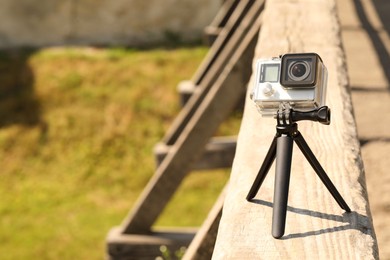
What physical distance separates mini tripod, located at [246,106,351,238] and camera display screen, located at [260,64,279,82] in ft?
0.23

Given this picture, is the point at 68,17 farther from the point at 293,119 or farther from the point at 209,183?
the point at 293,119

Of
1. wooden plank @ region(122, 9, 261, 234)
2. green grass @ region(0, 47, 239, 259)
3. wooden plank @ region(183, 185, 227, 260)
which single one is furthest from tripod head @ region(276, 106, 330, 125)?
green grass @ region(0, 47, 239, 259)

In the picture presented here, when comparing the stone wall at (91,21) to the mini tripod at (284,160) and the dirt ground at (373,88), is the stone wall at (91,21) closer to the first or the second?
the dirt ground at (373,88)

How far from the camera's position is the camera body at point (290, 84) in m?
1.78

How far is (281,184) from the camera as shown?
1786 mm

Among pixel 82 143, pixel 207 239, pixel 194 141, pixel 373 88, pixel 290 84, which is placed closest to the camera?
pixel 290 84

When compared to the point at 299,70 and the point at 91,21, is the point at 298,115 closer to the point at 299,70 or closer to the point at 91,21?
the point at 299,70

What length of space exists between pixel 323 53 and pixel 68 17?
459 inches

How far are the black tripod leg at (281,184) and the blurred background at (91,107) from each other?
11.4ft

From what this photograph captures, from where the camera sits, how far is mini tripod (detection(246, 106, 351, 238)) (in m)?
1.75

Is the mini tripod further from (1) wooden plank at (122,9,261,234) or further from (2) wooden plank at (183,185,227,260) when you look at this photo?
(1) wooden plank at (122,9,261,234)

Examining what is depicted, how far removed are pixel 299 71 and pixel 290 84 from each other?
4 cm

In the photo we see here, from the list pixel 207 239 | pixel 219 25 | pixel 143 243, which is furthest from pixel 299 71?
pixel 219 25

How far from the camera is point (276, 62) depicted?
1.82 m
